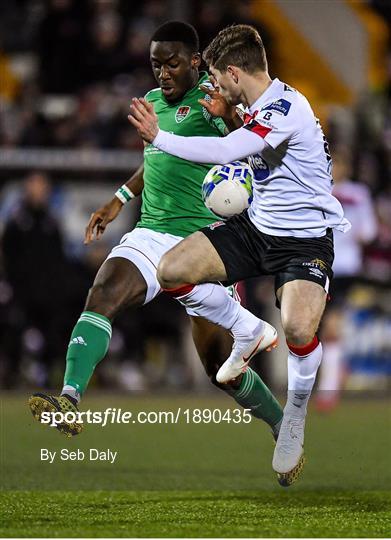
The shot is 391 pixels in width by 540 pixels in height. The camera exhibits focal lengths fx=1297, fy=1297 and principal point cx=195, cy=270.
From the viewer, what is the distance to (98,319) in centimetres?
688

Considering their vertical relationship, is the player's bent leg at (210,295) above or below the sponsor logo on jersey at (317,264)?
below

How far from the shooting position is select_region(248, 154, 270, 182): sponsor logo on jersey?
6.68m

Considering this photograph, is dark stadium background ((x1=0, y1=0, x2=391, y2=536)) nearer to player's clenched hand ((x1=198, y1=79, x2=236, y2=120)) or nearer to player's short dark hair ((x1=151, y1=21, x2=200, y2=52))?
player's clenched hand ((x1=198, y1=79, x2=236, y2=120))

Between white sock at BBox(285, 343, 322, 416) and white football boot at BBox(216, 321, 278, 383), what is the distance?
43cm

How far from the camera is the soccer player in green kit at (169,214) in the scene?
7.07 meters

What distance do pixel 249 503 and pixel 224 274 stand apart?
1169 mm

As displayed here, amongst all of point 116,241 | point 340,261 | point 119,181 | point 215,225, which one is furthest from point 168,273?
point 119,181

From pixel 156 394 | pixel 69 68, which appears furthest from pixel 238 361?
pixel 69 68

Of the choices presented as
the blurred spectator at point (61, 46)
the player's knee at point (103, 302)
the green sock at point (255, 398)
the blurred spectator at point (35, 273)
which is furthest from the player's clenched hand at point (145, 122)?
the blurred spectator at point (61, 46)

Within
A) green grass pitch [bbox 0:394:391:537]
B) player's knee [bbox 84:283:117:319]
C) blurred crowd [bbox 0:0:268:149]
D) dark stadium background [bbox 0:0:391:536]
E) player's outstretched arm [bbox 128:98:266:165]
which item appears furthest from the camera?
blurred crowd [bbox 0:0:268:149]

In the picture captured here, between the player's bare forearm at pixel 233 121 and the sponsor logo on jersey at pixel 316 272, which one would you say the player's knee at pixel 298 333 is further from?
the player's bare forearm at pixel 233 121

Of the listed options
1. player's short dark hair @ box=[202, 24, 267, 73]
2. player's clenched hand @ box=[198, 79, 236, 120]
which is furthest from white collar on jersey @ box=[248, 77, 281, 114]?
player's clenched hand @ box=[198, 79, 236, 120]

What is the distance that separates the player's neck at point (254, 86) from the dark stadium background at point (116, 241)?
2052 mm

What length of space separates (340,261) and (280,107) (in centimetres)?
516
